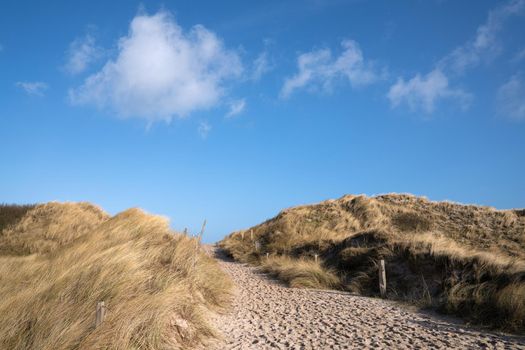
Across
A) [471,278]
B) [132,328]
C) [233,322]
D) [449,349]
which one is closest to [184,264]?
[233,322]

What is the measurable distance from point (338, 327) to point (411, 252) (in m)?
5.32

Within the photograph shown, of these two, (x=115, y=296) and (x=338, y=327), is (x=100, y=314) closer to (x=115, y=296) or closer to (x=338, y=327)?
(x=115, y=296)

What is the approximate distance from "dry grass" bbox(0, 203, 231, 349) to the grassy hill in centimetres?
507

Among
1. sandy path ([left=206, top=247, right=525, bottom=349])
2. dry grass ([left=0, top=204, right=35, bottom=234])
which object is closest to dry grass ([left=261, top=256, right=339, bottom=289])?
sandy path ([left=206, top=247, right=525, bottom=349])

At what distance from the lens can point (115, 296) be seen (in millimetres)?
5914

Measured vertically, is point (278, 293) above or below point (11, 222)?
below

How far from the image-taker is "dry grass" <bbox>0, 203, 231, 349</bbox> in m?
4.92

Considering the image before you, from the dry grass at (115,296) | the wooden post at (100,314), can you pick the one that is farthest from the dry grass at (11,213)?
the wooden post at (100,314)

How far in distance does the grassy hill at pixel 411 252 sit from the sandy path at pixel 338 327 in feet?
2.91

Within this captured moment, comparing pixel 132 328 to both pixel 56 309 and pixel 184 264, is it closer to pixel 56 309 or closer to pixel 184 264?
pixel 56 309

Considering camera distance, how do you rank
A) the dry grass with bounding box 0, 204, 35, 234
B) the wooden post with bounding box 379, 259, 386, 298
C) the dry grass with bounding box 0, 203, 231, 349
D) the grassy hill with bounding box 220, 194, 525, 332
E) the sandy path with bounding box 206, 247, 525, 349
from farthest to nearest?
1. the dry grass with bounding box 0, 204, 35, 234
2. the wooden post with bounding box 379, 259, 386, 298
3. the grassy hill with bounding box 220, 194, 525, 332
4. the sandy path with bounding box 206, 247, 525, 349
5. the dry grass with bounding box 0, 203, 231, 349

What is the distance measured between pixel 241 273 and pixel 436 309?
9095 millimetres

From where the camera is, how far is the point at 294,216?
28.8 m

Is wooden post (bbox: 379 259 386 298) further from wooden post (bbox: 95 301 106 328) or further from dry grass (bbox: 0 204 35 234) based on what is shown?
dry grass (bbox: 0 204 35 234)
